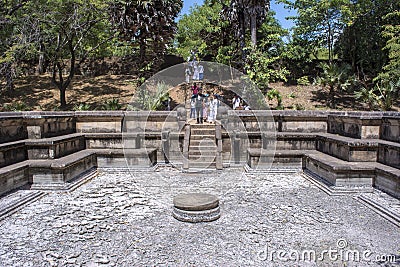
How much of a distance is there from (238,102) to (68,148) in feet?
40.2

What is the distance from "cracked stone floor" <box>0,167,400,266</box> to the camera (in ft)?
14.2

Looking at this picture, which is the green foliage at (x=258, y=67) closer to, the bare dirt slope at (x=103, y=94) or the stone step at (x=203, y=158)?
the bare dirt slope at (x=103, y=94)

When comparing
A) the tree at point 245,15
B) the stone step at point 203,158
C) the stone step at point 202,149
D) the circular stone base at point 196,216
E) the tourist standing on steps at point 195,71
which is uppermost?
the tree at point 245,15

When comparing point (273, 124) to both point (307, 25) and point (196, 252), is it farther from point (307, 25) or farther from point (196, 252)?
point (307, 25)

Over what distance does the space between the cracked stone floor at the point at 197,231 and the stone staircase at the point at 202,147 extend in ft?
8.67

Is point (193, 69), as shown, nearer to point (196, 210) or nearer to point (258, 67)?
point (258, 67)

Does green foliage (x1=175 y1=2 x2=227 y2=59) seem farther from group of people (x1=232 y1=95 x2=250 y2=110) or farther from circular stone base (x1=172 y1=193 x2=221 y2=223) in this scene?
circular stone base (x1=172 y1=193 x2=221 y2=223)

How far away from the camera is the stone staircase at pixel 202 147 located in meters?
10.2

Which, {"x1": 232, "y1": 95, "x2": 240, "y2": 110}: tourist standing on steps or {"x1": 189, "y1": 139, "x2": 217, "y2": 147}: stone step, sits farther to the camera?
{"x1": 232, "y1": 95, "x2": 240, "y2": 110}: tourist standing on steps

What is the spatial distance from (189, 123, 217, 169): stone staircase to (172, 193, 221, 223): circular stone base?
420 centimetres

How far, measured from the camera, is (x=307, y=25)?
23.8 metres

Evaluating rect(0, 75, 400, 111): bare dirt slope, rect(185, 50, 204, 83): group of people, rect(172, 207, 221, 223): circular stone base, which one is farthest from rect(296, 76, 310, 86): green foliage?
rect(172, 207, 221, 223): circular stone base

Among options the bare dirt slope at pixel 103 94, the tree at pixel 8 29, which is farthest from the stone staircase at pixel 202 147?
the tree at pixel 8 29

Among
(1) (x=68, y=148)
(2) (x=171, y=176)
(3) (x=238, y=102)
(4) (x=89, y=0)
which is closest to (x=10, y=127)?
(1) (x=68, y=148)
